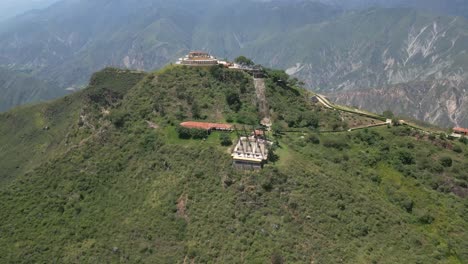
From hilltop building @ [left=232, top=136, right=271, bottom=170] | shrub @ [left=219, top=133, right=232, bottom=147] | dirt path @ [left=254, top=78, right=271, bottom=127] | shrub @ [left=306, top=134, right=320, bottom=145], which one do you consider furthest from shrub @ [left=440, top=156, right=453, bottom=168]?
shrub @ [left=219, top=133, right=232, bottom=147]

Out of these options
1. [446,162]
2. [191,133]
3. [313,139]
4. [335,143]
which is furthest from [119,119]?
[446,162]

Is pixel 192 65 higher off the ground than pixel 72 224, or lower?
higher

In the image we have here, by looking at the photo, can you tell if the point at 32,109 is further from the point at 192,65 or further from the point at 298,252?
the point at 298,252

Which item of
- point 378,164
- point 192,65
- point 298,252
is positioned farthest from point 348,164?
point 192,65

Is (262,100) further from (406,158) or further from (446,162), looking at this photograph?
(446,162)

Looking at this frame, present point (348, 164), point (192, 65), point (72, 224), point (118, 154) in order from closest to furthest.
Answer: point (72, 224) < point (348, 164) < point (118, 154) < point (192, 65)

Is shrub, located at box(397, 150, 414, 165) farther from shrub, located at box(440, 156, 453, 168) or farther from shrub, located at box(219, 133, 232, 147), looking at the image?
shrub, located at box(219, 133, 232, 147)

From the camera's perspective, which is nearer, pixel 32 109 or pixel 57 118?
pixel 57 118
